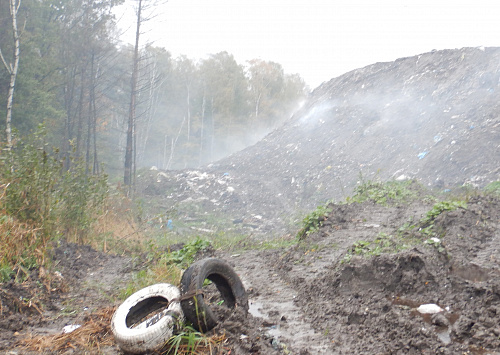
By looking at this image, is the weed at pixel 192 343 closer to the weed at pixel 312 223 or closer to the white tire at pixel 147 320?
the white tire at pixel 147 320

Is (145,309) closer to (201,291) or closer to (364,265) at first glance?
(201,291)

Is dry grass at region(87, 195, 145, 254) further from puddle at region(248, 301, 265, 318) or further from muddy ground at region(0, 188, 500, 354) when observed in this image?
puddle at region(248, 301, 265, 318)

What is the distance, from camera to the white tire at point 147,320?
8.75 feet

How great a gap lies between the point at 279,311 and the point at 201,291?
1.18 meters

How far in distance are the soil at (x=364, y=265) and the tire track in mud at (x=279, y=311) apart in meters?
0.01

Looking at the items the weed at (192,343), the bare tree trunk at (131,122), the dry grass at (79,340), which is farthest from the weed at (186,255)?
the bare tree trunk at (131,122)

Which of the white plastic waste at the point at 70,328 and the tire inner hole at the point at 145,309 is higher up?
the tire inner hole at the point at 145,309

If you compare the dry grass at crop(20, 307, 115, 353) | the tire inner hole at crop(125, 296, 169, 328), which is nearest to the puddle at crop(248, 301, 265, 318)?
the tire inner hole at crop(125, 296, 169, 328)

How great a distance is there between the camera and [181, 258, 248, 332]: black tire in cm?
286

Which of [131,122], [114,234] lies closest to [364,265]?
[114,234]

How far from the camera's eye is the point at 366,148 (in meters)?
17.7

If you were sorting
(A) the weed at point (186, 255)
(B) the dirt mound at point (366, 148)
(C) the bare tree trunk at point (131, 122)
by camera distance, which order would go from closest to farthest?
(A) the weed at point (186, 255)
(B) the dirt mound at point (366, 148)
(C) the bare tree trunk at point (131, 122)

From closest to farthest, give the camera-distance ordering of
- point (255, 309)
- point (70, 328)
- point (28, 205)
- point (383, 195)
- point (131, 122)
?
1. point (70, 328)
2. point (255, 309)
3. point (28, 205)
4. point (383, 195)
5. point (131, 122)

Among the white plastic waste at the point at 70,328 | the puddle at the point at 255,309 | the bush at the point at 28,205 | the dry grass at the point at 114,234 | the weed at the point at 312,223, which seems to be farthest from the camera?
the dry grass at the point at 114,234
